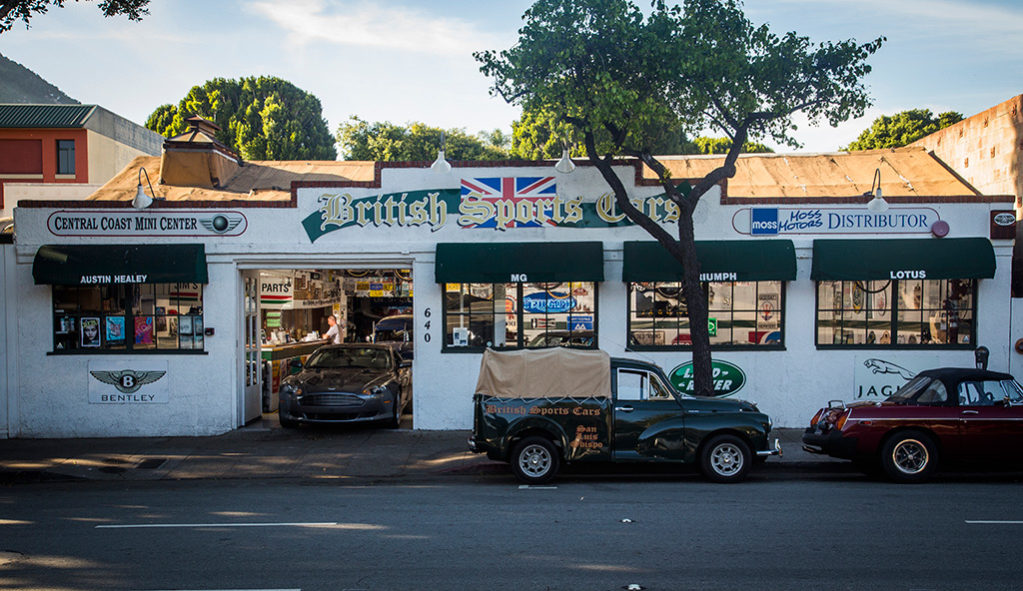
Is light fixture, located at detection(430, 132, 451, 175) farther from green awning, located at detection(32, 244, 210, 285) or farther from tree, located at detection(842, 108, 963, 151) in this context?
tree, located at detection(842, 108, 963, 151)

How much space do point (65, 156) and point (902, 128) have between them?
1638 inches

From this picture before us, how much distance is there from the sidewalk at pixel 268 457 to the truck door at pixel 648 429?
222cm

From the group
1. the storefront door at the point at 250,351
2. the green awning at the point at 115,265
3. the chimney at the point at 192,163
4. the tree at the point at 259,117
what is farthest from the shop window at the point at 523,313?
the tree at the point at 259,117

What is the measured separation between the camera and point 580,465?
1079 cm

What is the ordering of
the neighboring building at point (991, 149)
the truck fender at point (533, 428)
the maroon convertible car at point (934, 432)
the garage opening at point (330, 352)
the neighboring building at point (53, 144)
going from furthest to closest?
1. the neighboring building at point (53, 144)
2. the neighboring building at point (991, 149)
3. the garage opening at point (330, 352)
4. the maroon convertible car at point (934, 432)
5. the truck fender at point (533, 428)

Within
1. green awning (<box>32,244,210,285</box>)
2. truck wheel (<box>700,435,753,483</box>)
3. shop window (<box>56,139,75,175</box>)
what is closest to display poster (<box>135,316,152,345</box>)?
green awning (<box>32,244,210,285</box>)

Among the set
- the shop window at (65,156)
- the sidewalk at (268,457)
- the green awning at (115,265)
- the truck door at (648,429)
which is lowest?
the sidewalk at (268,457)

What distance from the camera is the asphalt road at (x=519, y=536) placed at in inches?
243

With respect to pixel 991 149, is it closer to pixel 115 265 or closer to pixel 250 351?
pixel 250 351

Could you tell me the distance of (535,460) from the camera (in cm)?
1016

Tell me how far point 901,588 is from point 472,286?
944cm

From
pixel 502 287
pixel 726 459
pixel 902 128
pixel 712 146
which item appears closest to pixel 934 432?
pixel 726 459

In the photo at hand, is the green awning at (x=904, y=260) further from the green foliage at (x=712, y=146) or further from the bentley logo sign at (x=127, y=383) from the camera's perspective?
the green foliage at (x=712, y=146)

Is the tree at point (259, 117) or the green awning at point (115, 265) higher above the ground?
the tree at point (259, 117)
